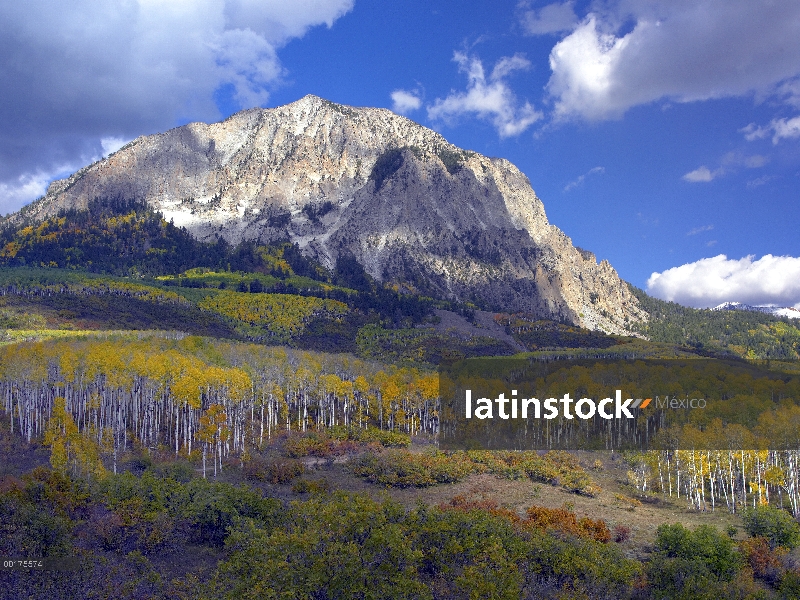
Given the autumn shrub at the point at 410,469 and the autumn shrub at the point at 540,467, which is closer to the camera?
the autumn shrub at the point at 410,469

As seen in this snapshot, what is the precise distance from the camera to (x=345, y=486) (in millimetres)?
49500

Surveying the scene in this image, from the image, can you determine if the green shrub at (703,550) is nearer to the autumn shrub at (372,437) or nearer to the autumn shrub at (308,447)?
the autumn shrub at (308,447)

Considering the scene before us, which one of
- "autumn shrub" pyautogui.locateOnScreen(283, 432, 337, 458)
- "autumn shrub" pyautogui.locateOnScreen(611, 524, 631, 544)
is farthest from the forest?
"autumn shrub" pyautogui.locateOnScreen(283, 432, 337, 458)

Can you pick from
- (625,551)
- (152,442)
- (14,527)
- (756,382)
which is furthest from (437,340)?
(14,527)

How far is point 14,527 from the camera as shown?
26719 mm

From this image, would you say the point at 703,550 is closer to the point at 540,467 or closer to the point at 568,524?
the point at 568,524

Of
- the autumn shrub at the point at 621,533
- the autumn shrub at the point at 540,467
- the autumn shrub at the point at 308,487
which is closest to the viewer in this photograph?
the autumn shrub at the point at 621,533

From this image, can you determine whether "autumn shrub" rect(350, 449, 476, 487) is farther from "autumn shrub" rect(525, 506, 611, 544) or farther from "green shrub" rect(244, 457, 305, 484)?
"autumn shrub" rect(525, 506, 611, 544)

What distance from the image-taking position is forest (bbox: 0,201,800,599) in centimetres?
2231

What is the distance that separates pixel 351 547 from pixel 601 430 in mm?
68791

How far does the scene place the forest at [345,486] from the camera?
73.2 feet

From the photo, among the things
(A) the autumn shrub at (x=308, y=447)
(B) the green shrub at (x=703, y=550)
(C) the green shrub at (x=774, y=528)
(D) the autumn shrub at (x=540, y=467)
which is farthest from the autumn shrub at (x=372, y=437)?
(B) the green shrub at (x=703, y=550)

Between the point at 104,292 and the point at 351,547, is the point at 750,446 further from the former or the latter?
the point at 104,292

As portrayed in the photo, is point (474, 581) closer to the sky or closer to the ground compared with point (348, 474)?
closer to the sky
